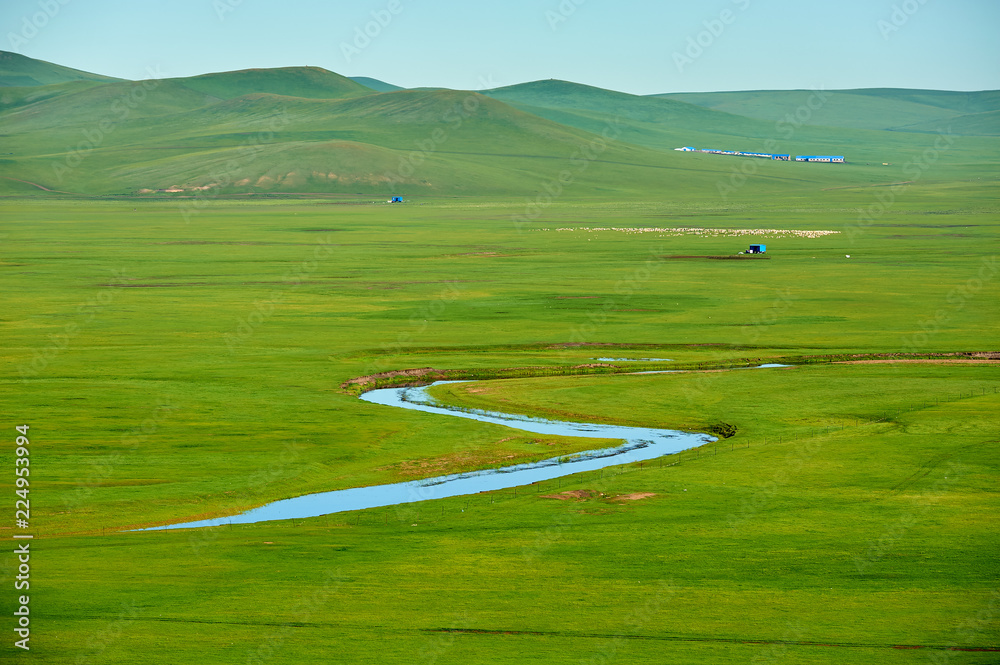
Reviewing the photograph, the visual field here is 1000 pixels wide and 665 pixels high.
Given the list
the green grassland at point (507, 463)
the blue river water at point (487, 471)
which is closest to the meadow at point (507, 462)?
the green grassland at point (507, 463)

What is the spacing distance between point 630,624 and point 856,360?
38334 mm

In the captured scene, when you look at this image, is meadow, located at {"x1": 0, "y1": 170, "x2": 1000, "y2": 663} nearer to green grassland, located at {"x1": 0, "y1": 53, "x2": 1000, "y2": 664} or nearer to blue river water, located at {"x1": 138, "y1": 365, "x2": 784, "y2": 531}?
green grassland, located at {"x1": 0, "y1": 53, "x2": 1000, "y2": 664}

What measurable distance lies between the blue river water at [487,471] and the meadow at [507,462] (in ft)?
3.14

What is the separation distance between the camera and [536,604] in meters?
27.9

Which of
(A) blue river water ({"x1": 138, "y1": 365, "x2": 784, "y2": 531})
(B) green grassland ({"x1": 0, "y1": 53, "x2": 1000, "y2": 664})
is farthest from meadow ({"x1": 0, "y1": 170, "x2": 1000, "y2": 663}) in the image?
(A) blue river water ({"x1": 138, "y1": 365, "x2": 784, "y2": 531})

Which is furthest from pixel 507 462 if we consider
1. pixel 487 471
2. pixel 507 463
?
pixel 487 471

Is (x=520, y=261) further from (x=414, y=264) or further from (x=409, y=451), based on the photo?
(x=409, y=451)

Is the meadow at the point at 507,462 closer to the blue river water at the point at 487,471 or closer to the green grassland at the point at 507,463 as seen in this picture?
the green grassland at the point at 507,463

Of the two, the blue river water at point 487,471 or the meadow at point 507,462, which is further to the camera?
the blue river water at point 487,471

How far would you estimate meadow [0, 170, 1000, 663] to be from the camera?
86.9 ft

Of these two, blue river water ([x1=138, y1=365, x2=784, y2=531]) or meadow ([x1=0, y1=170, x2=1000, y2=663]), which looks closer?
meadow ([x1=0, y1=170, x2=1000, y2=663])

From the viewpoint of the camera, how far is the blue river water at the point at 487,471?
36.6m

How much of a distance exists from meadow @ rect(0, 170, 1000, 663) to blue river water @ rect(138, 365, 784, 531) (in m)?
0.96

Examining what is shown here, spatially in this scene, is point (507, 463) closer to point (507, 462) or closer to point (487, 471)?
point (507, 462)
